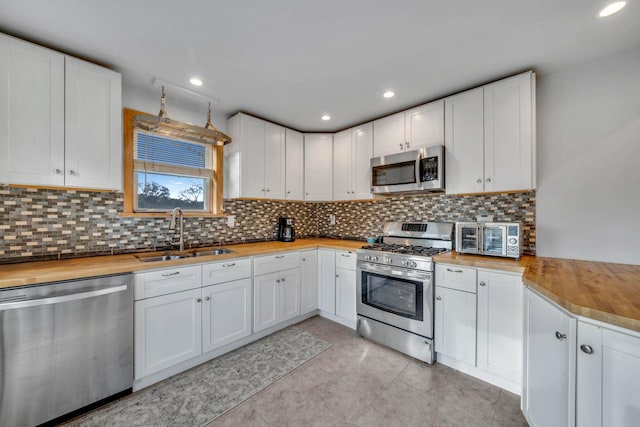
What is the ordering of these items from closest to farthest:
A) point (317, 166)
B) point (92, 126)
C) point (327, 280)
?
point (92, 126) < point (327, 280) < point (317, 166)

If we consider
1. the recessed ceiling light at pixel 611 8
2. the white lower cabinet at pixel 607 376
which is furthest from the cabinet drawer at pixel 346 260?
the recessed ceiling light at pixel 611 8

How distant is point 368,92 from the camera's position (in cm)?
244

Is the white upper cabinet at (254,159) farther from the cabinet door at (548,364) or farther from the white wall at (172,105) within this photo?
the cabinet door at (548,364)

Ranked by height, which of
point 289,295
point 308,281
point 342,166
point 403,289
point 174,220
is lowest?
point 289,295

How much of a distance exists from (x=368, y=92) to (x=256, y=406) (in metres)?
2.83

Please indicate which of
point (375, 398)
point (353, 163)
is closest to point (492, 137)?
point (353, 163)

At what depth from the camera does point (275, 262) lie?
271 centimetres

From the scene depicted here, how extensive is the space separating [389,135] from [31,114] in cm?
307

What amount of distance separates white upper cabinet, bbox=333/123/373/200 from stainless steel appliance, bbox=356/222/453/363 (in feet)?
2.47

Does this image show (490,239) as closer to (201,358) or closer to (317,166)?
(317,166)

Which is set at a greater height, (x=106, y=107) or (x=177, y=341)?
(x=106, y=107)

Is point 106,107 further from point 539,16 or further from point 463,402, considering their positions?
point 463,402

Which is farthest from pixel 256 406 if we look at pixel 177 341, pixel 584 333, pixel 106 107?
pixel 106 107

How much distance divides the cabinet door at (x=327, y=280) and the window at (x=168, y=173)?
1.42 m
